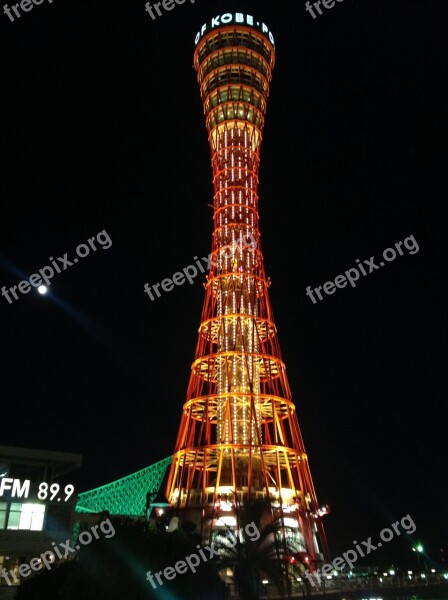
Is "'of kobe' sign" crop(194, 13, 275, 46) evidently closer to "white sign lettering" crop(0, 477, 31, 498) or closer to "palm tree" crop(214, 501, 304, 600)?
"white sign lettering" crop(0, 477, 31, 498)

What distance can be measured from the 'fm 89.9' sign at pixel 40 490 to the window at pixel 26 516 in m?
0.63

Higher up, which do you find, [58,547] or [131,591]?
[58,547]

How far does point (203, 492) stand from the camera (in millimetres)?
44156

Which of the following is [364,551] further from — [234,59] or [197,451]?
[234,59]

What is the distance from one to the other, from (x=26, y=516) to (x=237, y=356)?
66.3 feet

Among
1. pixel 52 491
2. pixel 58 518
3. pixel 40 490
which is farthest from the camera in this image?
pixel 58 518

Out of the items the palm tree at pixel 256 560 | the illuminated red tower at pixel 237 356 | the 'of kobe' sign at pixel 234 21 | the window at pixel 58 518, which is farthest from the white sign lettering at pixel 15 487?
the 'of kobe' sign at pixel 234 21

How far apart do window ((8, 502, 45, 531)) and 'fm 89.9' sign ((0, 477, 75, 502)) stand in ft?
2.07

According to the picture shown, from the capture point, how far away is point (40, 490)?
3678cm

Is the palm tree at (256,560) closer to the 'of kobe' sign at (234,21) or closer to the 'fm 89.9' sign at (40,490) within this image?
the 'fm 89.9' sign at (40,490)

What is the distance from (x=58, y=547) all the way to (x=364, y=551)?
41.9m

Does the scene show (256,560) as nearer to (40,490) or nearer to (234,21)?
(40,490)

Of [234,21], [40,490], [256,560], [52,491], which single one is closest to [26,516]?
[40,490]

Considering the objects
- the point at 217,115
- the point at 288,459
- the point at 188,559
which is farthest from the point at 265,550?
the point at 217,115
